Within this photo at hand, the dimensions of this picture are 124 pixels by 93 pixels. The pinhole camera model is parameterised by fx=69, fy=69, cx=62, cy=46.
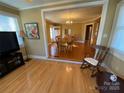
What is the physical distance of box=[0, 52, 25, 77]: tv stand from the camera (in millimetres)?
2256

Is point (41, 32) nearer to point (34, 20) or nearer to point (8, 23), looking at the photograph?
point (34, 20)

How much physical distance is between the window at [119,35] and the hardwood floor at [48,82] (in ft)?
3.55

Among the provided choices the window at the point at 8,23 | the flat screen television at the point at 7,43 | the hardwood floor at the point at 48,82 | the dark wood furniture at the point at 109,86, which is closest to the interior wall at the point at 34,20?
the window at the point at 8,23

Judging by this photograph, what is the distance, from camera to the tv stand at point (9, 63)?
88.8 inches

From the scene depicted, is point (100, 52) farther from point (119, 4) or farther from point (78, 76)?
point (119, 4)

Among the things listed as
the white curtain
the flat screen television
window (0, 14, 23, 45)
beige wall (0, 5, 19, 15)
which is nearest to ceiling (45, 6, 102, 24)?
the white curtain

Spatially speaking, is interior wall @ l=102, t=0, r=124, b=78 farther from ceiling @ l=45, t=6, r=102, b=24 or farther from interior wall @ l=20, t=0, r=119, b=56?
ceiling @ l=45, t=6, r=102, b=24

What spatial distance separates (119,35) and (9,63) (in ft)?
12.1

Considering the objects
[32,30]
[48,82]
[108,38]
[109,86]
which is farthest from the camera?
[32,30]

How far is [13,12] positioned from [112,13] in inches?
149

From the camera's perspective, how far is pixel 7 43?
8.30 ft

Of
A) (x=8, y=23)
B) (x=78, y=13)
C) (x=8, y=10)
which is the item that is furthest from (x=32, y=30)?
(x=78, y=13)

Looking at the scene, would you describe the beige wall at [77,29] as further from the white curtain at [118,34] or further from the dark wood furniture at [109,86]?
the dark wood furniture at [109,86]

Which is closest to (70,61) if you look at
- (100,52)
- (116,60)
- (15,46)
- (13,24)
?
(100,52)
